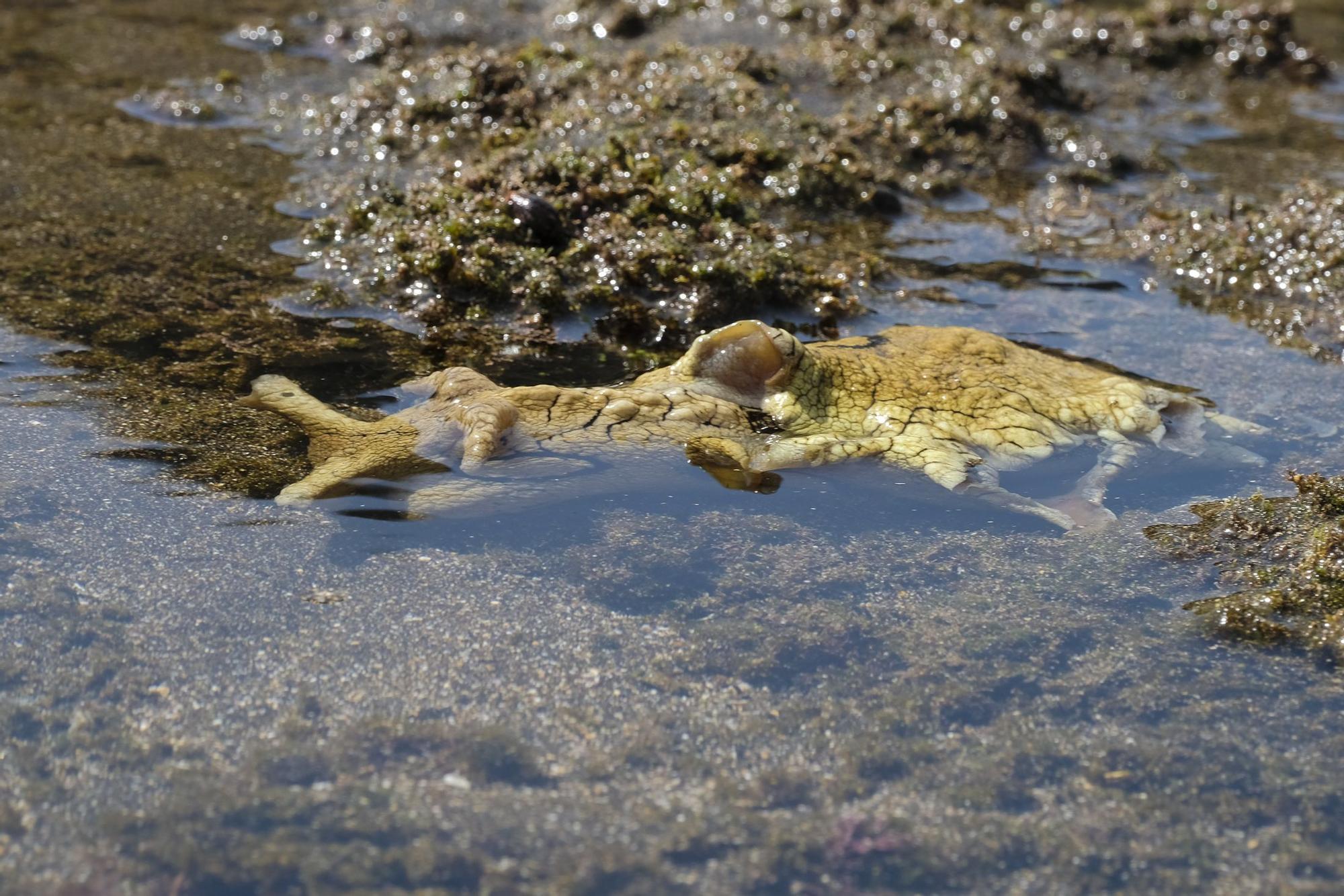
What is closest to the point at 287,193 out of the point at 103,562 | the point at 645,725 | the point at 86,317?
the point at 86,317

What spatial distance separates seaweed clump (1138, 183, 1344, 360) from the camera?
522cm

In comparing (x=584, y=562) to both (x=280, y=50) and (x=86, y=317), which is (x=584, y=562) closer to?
(x=86, y=317)

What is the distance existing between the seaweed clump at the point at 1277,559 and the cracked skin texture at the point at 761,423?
29 centimetres

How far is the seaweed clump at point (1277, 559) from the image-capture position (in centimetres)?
319

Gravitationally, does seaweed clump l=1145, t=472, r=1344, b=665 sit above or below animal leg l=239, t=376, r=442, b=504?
below

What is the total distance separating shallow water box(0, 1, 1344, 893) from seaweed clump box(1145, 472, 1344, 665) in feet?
0.24

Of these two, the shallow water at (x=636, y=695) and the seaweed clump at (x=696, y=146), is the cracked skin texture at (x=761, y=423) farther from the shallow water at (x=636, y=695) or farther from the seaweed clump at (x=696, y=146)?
the seaweed clump at (x=696, y=146)

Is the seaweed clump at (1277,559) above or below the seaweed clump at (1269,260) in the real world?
below

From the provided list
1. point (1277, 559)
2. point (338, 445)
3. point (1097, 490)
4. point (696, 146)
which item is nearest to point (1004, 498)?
point (1097, 490)

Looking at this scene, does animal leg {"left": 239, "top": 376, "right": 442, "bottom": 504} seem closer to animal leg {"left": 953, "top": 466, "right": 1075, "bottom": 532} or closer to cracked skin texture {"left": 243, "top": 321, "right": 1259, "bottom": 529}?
cracked skin texture {"left": 243, "top": 321, "right": 1259, "bottom": 529}

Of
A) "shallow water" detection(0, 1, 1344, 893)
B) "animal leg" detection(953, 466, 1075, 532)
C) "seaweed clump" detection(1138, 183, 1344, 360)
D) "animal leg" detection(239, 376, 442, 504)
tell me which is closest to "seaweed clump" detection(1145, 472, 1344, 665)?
"shallow water" detection(0, 1, 1344, 893)

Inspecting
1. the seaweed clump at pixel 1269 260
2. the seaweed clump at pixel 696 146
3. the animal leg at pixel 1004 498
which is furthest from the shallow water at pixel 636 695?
the seaweed clump at pixel 1269 260

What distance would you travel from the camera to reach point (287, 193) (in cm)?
588

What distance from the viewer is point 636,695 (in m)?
2.96
